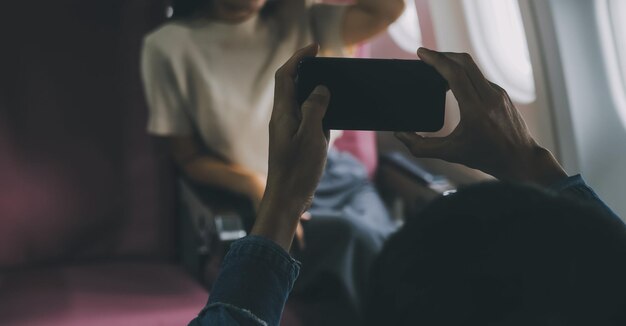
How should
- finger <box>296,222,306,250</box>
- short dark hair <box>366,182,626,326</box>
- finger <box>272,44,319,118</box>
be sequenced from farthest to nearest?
finger <box>296,222,306,250</box> < finger <box>272,44,319,118</box> < short dark hair <box>366,182,626,326</box>

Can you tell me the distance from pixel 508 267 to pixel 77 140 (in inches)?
66.6

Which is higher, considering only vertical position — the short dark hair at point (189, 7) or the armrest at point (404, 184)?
the short dark hair at point (189, 7)

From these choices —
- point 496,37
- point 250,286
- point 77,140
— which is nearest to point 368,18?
point 496,37

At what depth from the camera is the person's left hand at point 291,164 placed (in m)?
0.60

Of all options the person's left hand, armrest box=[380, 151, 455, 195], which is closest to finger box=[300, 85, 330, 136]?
the person's left hand

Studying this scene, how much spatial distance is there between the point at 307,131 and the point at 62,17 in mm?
1484

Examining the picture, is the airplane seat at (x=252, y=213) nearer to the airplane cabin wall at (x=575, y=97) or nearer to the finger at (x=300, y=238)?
the finger at (x=300, y=238)

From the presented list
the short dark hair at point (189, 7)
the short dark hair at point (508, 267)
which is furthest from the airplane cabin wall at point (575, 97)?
the short dark hair at point (508, 267)

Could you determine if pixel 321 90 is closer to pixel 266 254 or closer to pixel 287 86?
pixel 287 86

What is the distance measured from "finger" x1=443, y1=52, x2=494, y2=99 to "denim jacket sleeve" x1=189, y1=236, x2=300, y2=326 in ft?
0.74

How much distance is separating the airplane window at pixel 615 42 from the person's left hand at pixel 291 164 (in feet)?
4.17

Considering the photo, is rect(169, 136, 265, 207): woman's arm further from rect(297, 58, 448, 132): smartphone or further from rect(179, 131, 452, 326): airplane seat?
rect(297, 58, 448, 132): smartphone

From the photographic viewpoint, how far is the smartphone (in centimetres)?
70

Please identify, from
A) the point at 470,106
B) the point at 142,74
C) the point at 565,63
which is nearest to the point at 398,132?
the point at 470,106
